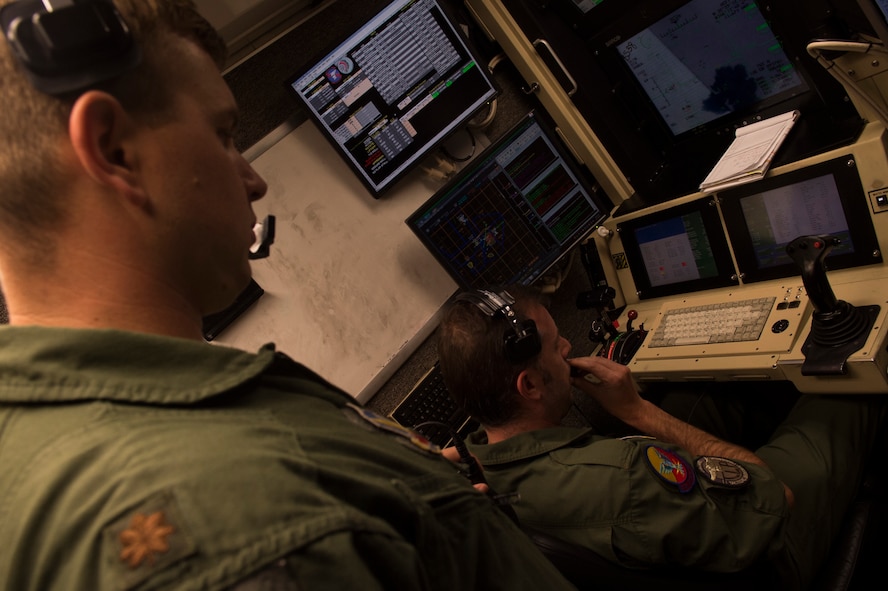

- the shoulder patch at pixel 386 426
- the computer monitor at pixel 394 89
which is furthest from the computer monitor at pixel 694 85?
the shoulder patch at pixel 386 426

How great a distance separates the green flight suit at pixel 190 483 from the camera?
1.00 ft

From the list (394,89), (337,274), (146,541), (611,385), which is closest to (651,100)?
(394,89)

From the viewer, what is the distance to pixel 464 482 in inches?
20.8

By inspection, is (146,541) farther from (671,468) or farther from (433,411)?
(433,411)

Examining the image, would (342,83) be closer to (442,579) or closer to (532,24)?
(532,24)

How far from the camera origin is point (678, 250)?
1.42m

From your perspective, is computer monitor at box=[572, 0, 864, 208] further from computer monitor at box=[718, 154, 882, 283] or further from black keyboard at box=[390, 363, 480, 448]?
black keyboard at box=[390, 363, 480, 448]

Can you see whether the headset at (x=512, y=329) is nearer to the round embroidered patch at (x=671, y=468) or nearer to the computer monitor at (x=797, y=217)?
the round embroidered patch at (x=671, y=468)

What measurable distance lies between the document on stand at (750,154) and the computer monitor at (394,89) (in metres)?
0.60

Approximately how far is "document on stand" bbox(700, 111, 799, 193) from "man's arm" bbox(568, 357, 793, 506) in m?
0.43

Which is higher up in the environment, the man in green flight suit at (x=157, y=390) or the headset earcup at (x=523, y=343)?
the man in green flight suit at (x=157, y=390)

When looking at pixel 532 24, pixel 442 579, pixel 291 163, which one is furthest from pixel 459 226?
pixel 442 579

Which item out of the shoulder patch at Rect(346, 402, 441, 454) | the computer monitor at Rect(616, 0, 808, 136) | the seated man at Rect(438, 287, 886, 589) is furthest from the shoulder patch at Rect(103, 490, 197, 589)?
the computer monitor at Rect(616, 0, 808, 136)

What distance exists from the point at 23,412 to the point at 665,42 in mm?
1430
